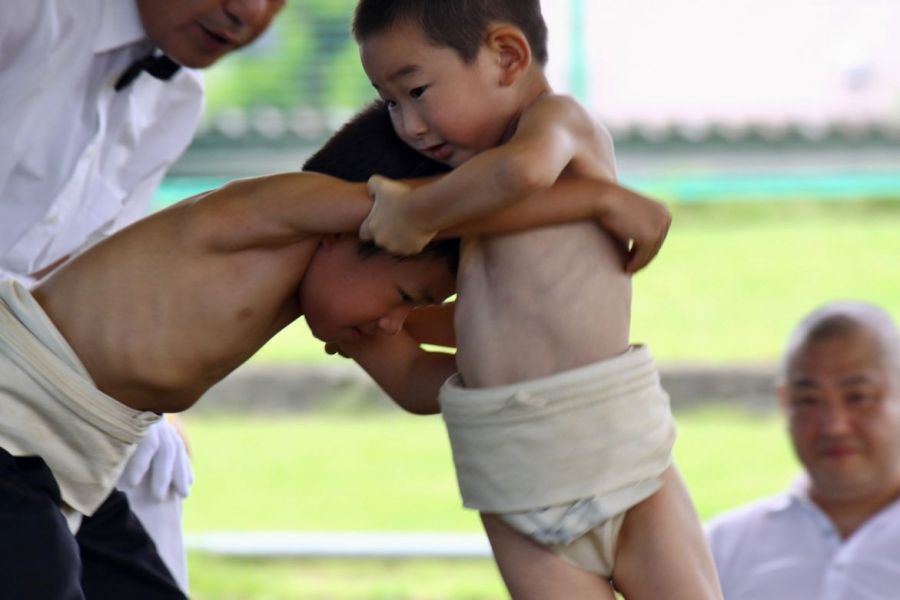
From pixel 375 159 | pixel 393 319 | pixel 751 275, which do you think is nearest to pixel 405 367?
pixel 393 319

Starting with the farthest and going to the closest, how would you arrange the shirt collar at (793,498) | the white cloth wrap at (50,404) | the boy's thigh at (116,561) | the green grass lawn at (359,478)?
1. the green grass lawn at (359,478)
2. the shirt collar at (793,498)
3. the boy's thigh at (116,561)
4. the white cloth wrap at (50,404)

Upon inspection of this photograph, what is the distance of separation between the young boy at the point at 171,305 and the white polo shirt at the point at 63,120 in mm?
462

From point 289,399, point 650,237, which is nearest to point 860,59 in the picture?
Answer: point 650,237

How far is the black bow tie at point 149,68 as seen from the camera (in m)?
2.72

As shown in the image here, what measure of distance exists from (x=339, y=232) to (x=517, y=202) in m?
0.28

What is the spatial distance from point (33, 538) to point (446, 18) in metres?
0.93

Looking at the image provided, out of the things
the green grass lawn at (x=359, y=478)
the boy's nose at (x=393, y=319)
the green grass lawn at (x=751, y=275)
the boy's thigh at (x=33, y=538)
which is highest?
the boy's nose at (x=393, y=319)

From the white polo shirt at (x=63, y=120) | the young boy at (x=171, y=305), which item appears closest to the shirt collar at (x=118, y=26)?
the white polo shirt at (x=63, y=120)

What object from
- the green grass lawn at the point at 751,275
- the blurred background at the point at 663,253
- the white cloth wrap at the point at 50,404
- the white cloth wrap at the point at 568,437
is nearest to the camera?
the white cloth wrap at the point at 568,437

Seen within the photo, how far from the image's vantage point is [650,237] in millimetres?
2064

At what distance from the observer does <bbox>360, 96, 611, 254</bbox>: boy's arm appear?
1.89 m

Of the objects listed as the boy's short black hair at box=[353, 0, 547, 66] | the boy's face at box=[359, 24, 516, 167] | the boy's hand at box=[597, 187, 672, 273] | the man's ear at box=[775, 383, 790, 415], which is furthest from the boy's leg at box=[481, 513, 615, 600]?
the man's ear at box=[775, 383, 790, 415]

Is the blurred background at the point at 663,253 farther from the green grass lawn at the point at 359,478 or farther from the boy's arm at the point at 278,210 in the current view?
the boy's arm at the point at 278,210

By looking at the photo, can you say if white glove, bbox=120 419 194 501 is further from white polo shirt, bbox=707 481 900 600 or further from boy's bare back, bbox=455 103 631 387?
white polo shirt, bbox=707 481 900 600
